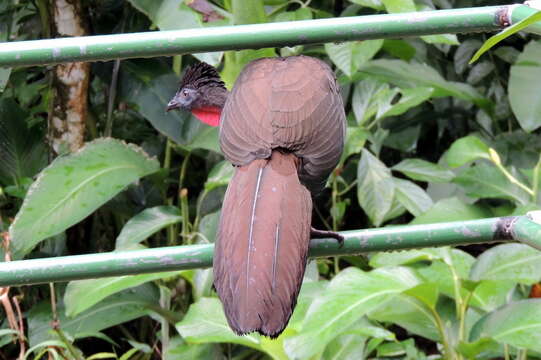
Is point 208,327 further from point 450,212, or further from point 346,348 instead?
point 450,212

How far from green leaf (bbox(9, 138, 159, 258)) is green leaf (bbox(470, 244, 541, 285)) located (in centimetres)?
117

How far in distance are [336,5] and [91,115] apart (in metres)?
1.13

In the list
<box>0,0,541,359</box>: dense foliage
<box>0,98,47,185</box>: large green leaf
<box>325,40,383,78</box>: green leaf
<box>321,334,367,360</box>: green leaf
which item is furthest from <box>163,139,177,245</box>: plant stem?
<box>321,334,367,360</box>: green leaf

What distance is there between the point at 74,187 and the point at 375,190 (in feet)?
3.31

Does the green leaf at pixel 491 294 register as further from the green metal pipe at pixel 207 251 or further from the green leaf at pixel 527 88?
the green metal pipe at pixel 207 251

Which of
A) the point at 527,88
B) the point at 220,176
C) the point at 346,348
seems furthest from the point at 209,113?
the point at 527,88

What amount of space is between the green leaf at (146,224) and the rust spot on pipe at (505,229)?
64.9 inches

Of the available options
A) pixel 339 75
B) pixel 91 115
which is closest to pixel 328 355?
pixel 339 75

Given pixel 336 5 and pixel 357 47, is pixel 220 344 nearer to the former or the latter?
pixel 357 47

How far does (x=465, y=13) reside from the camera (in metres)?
1.37

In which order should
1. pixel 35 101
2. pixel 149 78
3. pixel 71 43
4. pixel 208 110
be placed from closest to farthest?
pixel 71 43 → pixel 208 110 → pixel 149 78 → pixel 35 101

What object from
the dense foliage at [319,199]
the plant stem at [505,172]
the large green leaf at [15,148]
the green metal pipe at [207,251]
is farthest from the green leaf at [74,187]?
the green metal pipe at [207,251]

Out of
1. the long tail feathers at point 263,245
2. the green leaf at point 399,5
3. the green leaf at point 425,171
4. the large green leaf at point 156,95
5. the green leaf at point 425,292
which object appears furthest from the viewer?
the large green leaf at point 156,95

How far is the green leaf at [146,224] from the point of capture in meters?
2.87
